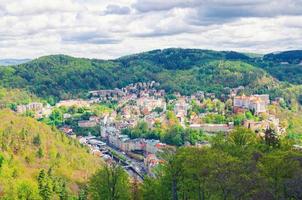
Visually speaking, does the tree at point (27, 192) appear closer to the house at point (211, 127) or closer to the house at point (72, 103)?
the house at point (211, 127)

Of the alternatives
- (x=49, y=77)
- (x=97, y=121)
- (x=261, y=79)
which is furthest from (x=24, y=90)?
(x=261, y=79)

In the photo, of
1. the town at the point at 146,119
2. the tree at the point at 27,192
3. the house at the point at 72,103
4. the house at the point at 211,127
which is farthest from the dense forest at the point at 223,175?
the house at the point at 72,103

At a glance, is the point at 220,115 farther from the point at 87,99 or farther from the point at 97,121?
the point at 87,99

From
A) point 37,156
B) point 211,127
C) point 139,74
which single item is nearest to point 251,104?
point 211,127

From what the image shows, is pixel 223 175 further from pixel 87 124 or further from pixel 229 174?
pixel 87 124

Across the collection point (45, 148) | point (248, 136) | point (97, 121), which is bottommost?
point (97, 121)

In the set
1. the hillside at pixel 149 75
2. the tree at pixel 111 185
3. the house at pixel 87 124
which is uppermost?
the tree at pixel 111 185
